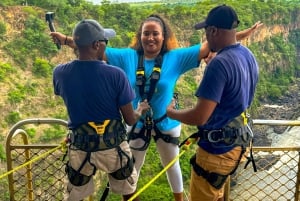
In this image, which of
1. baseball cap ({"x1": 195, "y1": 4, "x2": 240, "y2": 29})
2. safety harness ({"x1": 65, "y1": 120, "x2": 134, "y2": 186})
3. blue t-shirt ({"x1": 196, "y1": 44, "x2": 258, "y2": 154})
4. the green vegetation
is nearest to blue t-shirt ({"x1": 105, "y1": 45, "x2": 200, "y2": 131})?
safety harness ({"x1": 65, "y1": 120, "x2": 134, "y2": 186})

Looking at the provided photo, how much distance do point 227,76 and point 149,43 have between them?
1027 millimetres

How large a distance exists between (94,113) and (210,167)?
0.82 m

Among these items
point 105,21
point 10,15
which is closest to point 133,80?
point 10,15

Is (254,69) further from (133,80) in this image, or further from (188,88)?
(188,88)

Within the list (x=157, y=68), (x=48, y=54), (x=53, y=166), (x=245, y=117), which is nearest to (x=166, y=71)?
(x=157, y=68)

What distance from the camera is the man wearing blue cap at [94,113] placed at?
251 cm

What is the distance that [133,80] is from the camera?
10.6ft

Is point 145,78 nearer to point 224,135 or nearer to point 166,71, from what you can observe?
point 166,71

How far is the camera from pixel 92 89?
98.5 inches

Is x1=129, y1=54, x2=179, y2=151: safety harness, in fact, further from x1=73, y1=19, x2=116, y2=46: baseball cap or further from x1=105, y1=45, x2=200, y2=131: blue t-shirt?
x1=73, y1=19, x2=116, y2=46: baseball cap

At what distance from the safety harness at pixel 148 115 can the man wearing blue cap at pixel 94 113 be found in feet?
1.30

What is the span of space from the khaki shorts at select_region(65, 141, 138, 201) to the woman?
0.49 m

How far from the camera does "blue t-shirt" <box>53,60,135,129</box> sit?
250cm

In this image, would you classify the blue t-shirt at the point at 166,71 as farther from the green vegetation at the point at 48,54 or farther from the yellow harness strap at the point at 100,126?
the green vegetation at the point at 48,54
